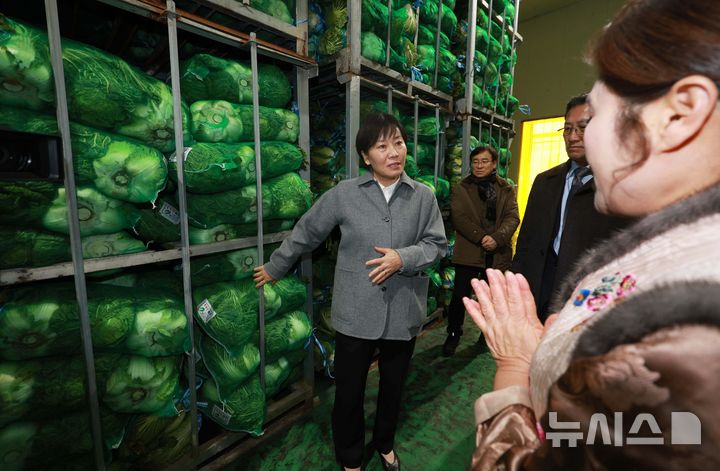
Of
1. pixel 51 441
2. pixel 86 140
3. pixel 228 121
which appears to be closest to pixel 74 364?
pixel 51 441

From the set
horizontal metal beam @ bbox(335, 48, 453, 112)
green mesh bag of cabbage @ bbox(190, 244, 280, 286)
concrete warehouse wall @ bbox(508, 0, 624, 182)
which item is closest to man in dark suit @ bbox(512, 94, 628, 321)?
horizontal metal beam @ bbox(335, 48, 453, 112)

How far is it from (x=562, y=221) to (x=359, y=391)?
56.5 inches

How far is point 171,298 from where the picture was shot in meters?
1.50

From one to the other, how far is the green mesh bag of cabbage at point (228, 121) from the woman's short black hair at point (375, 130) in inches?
19.3

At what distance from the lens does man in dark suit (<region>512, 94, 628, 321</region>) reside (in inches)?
66.6

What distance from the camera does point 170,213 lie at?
1.49m

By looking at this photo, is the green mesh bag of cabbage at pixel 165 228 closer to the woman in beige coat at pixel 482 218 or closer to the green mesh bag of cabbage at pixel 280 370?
the green mesh bag of cabbage at pixel 280 370

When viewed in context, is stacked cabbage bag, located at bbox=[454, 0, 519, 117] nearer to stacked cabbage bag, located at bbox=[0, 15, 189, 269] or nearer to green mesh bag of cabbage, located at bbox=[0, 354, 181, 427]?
stacked cabbage bag, located at bbox=[0, 15, 189, 269]

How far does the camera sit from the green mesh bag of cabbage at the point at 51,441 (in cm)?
114

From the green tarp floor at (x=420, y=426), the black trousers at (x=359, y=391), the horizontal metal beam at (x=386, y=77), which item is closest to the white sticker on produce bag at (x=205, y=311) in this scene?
the black trousers at (x=359, y=391)

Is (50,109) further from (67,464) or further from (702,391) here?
(702,391)

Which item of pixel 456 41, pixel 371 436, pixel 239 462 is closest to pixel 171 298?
pixel 239 462

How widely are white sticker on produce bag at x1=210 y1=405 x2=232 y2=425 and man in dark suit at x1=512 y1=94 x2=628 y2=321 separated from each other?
181 cm

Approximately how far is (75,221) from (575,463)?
154 cm
